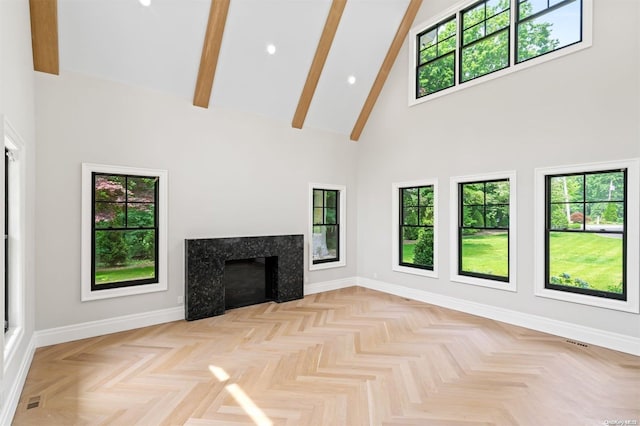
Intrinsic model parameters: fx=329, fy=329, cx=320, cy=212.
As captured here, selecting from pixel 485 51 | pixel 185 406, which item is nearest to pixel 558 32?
pixel 485 51

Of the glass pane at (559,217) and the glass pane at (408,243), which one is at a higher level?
the glass pane at (559,217)

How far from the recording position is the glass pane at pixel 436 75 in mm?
5492

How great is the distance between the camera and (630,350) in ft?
11.6

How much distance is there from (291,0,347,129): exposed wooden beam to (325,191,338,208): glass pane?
1.44 meters

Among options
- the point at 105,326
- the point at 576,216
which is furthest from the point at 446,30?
the point at 105,326

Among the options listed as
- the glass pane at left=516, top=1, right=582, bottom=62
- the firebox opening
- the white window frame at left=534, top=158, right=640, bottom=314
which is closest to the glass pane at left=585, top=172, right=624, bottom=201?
the white window frame at left=534, top=158, right=640, bottom=314

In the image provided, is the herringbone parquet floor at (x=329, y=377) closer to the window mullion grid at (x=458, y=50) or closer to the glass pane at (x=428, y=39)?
the window mullion grid at (x=458, y=50)

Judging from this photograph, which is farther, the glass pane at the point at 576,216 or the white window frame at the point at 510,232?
the white window frame at the point at 510,232

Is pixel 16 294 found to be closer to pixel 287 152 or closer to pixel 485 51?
pixel 287 152

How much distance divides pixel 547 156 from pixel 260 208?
421cm

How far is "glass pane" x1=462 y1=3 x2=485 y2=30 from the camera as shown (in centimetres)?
511

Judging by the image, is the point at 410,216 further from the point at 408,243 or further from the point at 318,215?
the point at 318,215

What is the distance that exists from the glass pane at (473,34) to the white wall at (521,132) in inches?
22.6

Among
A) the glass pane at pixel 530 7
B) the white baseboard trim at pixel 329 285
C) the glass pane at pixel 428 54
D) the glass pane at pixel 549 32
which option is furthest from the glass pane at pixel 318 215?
the glass pane at pixel 530 7
